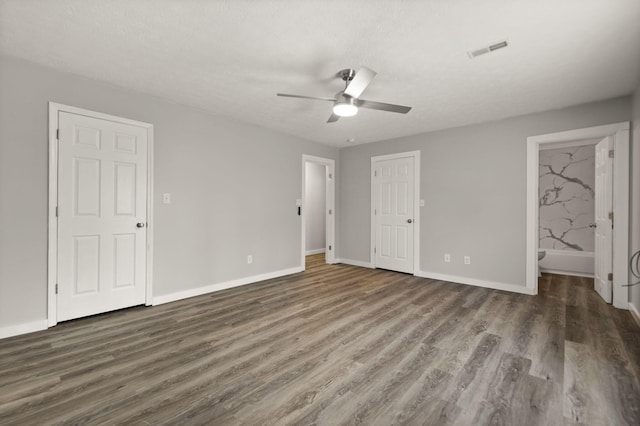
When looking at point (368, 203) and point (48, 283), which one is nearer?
point (48, 283)

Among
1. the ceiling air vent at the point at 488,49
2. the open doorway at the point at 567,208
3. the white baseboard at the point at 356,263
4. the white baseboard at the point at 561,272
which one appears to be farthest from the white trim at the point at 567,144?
the white baseboard at the point at 356,263

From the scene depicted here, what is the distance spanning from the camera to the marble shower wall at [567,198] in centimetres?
519

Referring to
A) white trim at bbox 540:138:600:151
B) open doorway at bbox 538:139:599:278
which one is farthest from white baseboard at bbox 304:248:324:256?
white trim at bbox 540:138:600:151

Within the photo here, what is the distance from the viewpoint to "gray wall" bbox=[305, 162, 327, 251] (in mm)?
7414

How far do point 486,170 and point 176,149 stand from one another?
14.2 ft

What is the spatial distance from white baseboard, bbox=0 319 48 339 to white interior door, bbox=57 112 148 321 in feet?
0.44

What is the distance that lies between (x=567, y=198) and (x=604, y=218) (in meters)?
2.16

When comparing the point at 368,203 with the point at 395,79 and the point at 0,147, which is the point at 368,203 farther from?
the point at 0,147

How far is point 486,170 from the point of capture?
4.26 m

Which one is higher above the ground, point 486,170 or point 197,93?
point 197,93

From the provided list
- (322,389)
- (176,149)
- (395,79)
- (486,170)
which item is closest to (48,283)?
(176,149)

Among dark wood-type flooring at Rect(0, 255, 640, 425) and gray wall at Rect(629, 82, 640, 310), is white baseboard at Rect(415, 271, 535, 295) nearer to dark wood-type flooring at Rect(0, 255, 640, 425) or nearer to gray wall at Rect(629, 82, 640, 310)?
dark wood-type flooring at Rect(0, 255, 640, 425)

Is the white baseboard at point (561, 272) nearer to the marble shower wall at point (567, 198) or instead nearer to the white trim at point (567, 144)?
the marble shower wall at point (567, 198)

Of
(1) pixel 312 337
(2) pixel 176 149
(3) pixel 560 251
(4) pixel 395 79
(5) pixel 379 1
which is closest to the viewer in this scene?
(5) pixel 379 1
